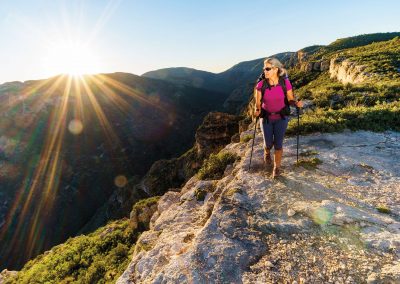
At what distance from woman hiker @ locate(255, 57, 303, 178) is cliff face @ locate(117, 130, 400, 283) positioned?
113 centimetres

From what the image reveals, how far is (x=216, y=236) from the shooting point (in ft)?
19.7

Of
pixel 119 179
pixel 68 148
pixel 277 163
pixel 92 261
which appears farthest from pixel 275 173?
pixel 68 148

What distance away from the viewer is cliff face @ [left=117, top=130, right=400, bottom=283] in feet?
16.1

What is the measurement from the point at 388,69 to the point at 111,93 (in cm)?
14323

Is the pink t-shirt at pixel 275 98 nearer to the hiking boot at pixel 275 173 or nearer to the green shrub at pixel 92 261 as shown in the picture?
the hiking boot at pixel 275 173

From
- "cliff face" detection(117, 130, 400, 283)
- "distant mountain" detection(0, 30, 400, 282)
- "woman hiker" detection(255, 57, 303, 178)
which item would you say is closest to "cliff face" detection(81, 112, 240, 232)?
"distant mountain" detection(0, 30, 400, 282)

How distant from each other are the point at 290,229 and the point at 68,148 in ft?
380

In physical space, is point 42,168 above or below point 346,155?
below

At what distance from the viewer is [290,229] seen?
19.0 ft

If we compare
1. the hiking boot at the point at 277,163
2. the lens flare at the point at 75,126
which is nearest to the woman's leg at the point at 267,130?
the hiking boot at the point at 277,163

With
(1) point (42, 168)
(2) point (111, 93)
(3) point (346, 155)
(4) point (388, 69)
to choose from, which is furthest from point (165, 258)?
(2) point (111, 93)

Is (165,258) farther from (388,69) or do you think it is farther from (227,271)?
(388,69)

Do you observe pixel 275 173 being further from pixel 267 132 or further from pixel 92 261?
pixel 92 261

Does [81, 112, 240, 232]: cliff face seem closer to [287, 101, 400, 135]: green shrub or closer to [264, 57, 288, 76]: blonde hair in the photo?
[287, 101, 400, 135]: green shrub
